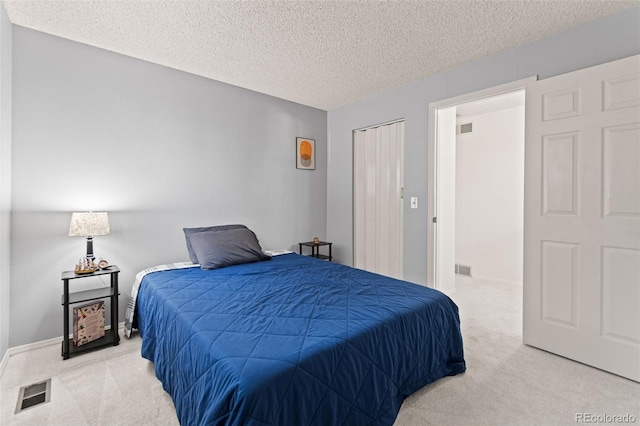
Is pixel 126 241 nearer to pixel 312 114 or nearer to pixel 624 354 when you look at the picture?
pixel 312 114

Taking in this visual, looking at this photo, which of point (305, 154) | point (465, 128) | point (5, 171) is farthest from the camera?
point (465, 128)

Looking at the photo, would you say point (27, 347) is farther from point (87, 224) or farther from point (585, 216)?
point (585, 216)

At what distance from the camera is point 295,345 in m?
1.32

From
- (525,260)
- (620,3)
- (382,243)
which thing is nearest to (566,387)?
(525,260)

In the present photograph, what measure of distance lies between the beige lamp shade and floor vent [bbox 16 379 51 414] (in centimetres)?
100

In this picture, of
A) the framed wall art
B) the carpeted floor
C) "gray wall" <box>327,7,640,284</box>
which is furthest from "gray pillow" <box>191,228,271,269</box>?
"gray wall" <box>327,7,640,284</box>

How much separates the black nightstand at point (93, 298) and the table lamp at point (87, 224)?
20 centimetres

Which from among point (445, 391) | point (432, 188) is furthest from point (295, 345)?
point (432, 188)

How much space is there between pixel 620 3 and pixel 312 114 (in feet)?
10.1

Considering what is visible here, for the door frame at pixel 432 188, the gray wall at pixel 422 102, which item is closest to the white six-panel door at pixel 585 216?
the gray wall at pixel 422 102

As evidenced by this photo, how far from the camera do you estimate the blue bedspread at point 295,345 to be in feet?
3.80

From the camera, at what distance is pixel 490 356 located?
228 cm

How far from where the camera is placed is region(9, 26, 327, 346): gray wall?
236 centimetres

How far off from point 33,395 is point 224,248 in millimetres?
1537
